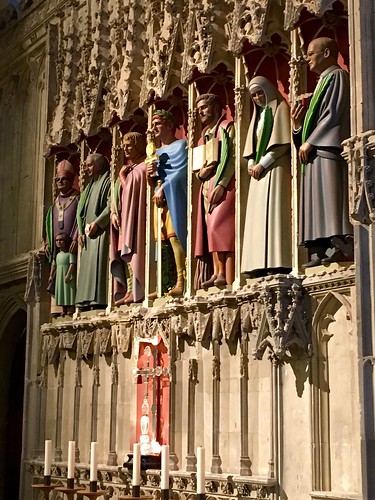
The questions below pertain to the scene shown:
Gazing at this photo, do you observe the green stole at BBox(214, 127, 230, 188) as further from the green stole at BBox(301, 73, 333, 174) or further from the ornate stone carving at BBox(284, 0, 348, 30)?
the ornate stone carving at BBox(284, 0, 348, 30)

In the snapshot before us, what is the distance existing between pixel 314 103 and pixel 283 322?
2102mm

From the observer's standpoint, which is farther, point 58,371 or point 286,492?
point 58,371

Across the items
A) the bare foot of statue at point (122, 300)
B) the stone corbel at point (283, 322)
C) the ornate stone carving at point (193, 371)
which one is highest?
the bare foot of statue at point (122, 300)

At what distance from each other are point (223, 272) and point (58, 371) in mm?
3784

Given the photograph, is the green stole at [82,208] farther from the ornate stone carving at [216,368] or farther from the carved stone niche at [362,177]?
the carved stone niche at [362,177]

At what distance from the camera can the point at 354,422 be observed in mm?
8055

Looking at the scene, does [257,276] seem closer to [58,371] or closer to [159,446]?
[159,446]

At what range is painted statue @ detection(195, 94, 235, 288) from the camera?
991 cm

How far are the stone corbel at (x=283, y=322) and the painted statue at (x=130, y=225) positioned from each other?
2858 mm

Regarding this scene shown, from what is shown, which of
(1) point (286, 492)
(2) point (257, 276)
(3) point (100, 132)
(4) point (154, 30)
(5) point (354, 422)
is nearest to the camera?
(5) point (354, 422)

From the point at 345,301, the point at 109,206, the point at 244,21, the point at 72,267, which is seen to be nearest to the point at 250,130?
the point at 244,21

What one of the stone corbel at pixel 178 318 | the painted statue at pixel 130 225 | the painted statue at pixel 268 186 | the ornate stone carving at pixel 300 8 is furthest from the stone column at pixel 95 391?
the ornate stone carving at pixel 300 8

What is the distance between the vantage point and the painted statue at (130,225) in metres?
11.4

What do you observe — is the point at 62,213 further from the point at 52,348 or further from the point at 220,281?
the point at 220,281
